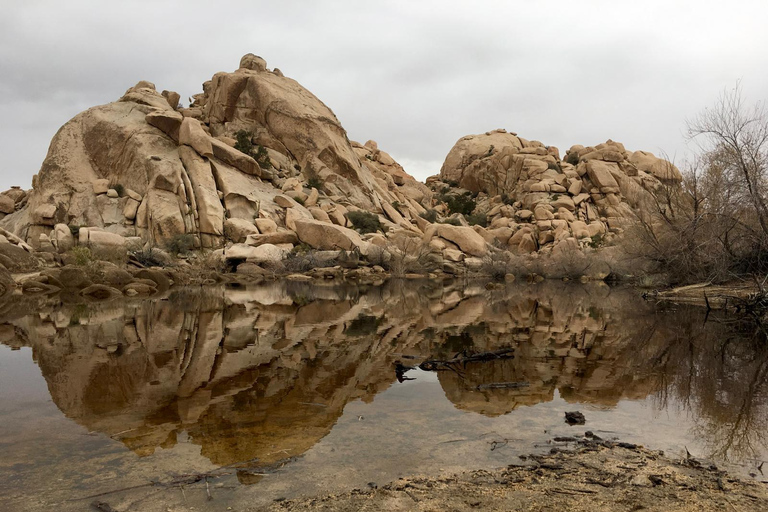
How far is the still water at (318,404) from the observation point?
10.5 feet

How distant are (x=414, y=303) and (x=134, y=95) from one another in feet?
133

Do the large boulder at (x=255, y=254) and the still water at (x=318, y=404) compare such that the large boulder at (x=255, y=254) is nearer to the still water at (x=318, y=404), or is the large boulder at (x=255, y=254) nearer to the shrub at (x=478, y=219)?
the still water at (x=318, y=404)

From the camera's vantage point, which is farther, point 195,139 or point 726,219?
point 195,139

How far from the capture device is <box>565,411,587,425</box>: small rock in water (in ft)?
14.4

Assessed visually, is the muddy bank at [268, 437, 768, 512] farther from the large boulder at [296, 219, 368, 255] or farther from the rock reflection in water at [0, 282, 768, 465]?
the large boulder at [296, 219, 368, 255]

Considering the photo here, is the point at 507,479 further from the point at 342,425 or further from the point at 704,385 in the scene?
the point at 704,385

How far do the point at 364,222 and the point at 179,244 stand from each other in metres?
15.5

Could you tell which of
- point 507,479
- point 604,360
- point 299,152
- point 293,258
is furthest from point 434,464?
point 299,152

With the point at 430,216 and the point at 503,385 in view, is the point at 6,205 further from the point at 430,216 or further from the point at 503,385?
the point at 503,385

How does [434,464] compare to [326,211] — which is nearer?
[434,464]

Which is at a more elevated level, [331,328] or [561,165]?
[561,165]

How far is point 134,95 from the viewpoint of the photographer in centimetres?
4375

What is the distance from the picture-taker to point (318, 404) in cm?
487

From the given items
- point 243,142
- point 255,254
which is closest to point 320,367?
point 255,254
